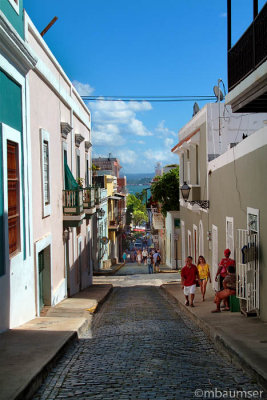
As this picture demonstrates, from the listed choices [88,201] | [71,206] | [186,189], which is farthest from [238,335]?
[88,201]

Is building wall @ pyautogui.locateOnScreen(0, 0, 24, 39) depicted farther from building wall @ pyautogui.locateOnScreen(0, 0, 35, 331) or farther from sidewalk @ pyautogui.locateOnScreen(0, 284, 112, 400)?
sidewalk @ pyautogui.locateOnScreen(0, 284, 112, 400)

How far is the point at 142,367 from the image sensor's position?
6246mm

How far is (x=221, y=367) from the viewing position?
648cm

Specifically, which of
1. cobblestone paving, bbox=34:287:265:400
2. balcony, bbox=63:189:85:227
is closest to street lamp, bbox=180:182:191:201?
balcony, bbox=63:189:85:227

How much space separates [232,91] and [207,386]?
17.6ft

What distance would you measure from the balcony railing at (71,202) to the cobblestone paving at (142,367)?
4.80 meters

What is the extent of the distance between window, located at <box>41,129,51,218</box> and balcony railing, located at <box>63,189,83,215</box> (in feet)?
6.90

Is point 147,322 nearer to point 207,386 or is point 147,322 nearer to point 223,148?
point 207,386

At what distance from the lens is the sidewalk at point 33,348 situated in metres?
5.18

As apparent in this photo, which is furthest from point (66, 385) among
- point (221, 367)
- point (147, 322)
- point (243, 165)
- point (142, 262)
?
point (142, 262)

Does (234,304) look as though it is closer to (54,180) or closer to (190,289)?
(190,289)

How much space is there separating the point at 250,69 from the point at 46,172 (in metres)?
5.61

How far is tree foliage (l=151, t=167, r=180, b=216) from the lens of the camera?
31.8m

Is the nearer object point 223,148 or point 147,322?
point 147,322
